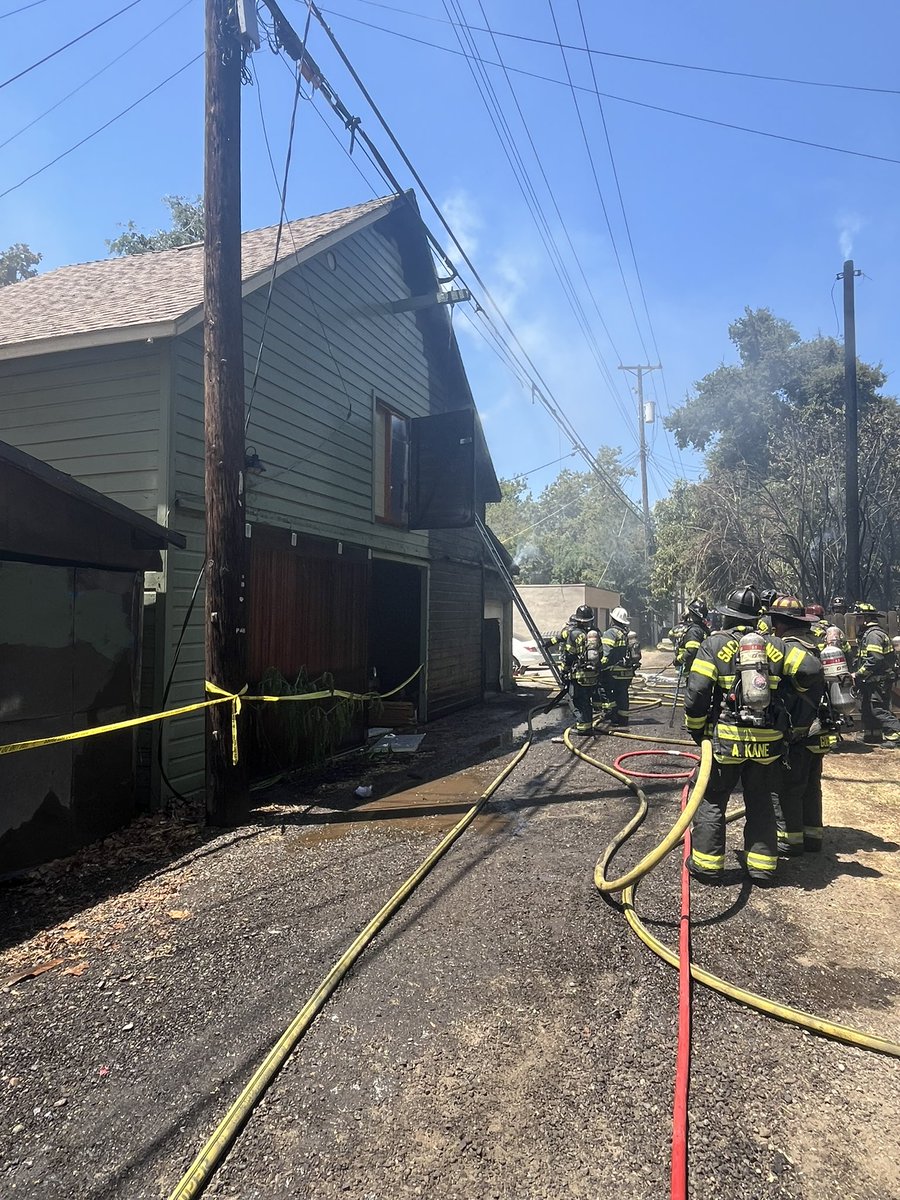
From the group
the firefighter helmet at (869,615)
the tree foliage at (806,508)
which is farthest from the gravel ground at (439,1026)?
the tree foliage at (806,508)

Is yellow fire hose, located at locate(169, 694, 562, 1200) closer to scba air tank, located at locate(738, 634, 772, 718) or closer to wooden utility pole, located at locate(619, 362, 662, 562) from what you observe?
scba air tank, located at locate(738, 634, 772, 718)

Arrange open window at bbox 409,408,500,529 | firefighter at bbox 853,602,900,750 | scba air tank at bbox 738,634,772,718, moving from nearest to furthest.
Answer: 1. scba air tank at bbox 738,634,772,718
2. firefighter at bbox 853,602,900,750
3. open window at bbox 409,408,500,529

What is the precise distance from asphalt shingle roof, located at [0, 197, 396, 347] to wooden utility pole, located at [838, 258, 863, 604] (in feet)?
31.5

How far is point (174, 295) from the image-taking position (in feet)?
23.6

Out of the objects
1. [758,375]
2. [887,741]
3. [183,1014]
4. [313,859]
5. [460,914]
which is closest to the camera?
[183,1014]

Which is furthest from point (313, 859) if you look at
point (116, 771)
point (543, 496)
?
point (543, 496)

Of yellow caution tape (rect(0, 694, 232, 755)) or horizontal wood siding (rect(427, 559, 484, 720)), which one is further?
horizontal wood siding (rect(427, 559, 484, 720))

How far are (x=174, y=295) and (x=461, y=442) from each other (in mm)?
4688

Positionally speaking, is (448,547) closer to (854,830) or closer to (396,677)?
(396,677)

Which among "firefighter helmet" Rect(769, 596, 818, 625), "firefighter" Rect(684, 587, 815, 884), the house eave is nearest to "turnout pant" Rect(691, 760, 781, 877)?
"firefighter" Rect(684, 587, 815, 884)

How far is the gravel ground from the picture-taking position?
2.18 meters

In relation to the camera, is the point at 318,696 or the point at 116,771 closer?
the point at 116,771

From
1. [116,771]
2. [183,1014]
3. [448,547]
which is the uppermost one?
[448,547]

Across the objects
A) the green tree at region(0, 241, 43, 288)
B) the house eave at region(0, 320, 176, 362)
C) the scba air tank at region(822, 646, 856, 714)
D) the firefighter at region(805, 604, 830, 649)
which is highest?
the green tree at region(0, 241, 43, 288)
